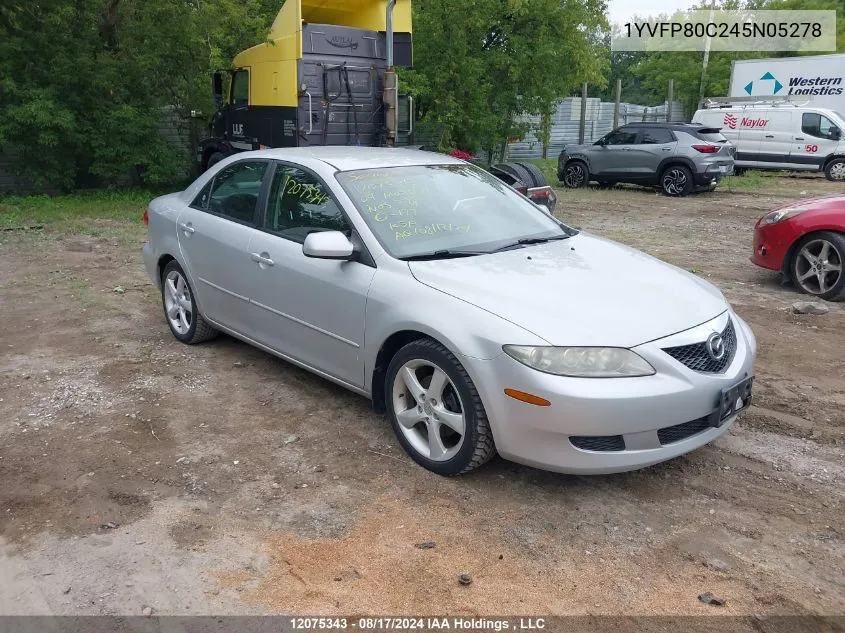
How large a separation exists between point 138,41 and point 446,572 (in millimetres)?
14379

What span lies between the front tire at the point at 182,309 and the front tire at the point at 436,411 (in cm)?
230

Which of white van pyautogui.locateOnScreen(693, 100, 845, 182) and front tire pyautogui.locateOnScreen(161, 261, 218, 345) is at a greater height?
white van pyautogui.locateOnScreen(693, 100, 845, 182)

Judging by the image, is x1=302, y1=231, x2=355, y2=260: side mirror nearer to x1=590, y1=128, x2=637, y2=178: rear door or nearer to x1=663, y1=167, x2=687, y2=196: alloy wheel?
x1=663, y1=167, x2=687, y2=196: alloy wheel

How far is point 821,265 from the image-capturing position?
7293 millimetres

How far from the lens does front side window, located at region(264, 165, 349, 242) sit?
4523 mm

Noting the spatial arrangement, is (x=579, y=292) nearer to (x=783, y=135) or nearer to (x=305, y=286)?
(x=305, y=286)

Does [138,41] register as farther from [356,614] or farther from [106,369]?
[356,614]

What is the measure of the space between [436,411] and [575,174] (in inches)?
637

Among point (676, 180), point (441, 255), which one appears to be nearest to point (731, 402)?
point (441, 255)

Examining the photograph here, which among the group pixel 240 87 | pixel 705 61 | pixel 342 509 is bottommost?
pixel 342 509

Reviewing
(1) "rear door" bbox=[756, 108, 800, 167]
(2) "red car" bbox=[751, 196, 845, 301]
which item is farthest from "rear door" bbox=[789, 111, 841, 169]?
(2) "red car" bbox=[751, 196, 845, 301]

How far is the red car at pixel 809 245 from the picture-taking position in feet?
23.3

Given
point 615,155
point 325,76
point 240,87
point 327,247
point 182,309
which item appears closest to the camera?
point 327,247

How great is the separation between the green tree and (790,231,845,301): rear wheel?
436 inches
